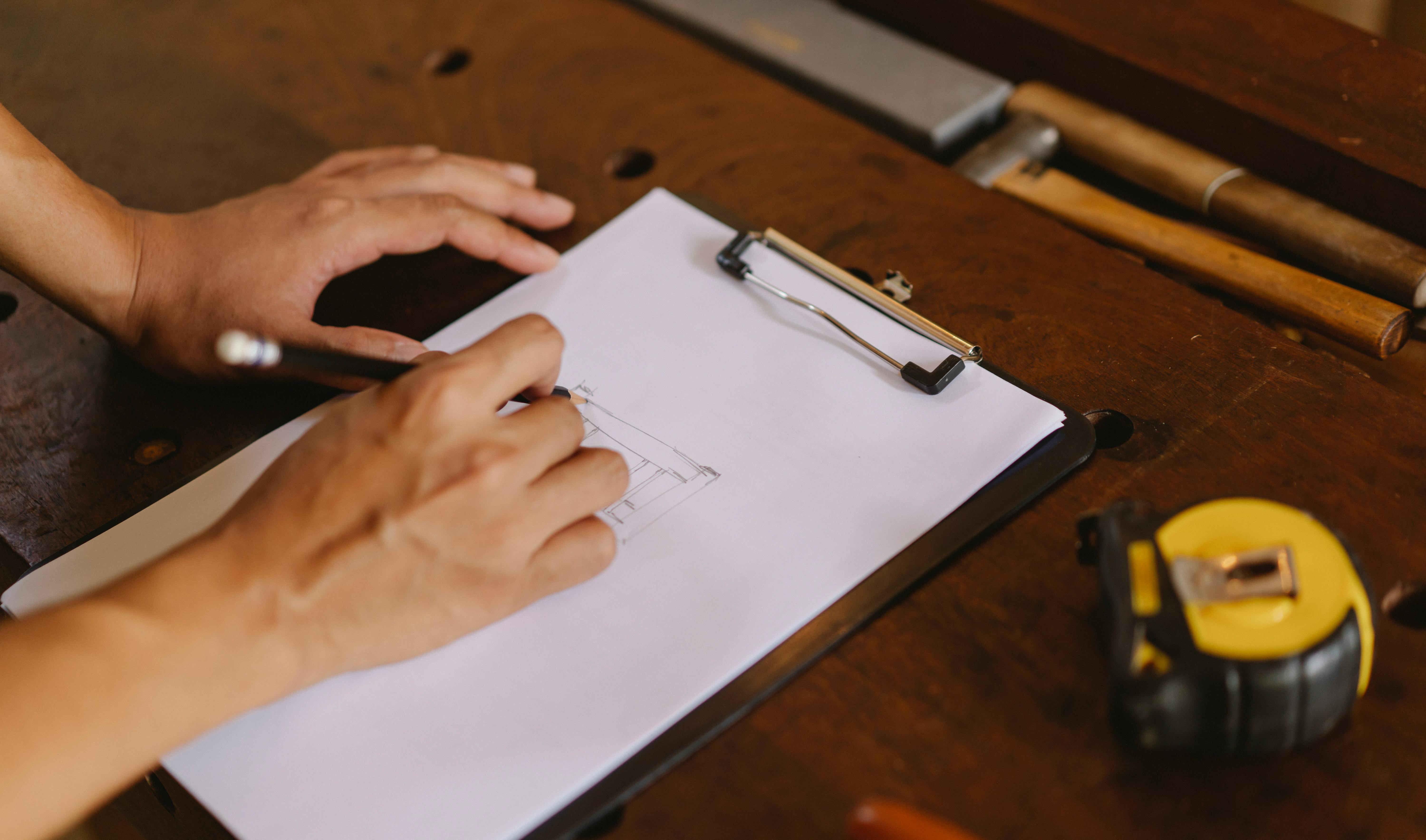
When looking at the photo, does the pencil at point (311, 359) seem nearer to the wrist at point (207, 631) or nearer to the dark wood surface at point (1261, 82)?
the wrist at point (207, 631)

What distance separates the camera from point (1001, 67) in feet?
3.37

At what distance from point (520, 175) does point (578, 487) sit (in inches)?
16.0

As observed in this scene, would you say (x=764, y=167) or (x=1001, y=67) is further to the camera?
(x=1001, y=67)

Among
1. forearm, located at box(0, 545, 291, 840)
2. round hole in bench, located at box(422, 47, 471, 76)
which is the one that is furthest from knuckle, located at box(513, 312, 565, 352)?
round hole in bench, located at box(422, 47, 471, 76)

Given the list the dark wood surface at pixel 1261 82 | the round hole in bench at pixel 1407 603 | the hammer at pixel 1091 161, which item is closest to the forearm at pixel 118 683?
the round hole in bench at pixel 1407 603

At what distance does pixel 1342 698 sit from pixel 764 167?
61 centimetres

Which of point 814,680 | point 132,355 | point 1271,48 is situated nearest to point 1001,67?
point 1271,48

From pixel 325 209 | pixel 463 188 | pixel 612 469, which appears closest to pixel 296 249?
pixel 325 209

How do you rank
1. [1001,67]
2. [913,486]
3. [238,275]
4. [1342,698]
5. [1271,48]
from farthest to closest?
[1001,67] → [1271,48] → [238,275] → [913,486] → [1342,698]

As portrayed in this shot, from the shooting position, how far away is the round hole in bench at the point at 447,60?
40.8 inches

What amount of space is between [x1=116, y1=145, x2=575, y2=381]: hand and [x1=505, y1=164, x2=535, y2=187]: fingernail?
0.03 meters

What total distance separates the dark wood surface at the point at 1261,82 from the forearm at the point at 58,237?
86 cm

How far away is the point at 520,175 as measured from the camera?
0.86 m

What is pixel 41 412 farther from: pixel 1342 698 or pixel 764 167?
pixel 1342 698
